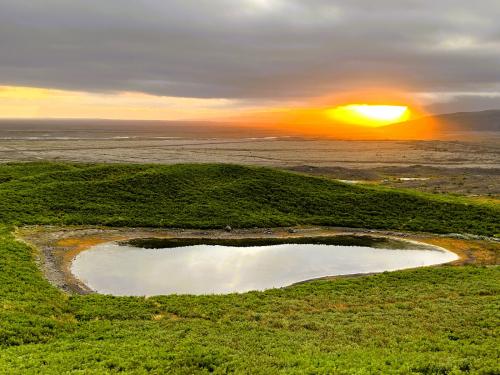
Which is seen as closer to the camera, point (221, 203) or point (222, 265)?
point (222, 265)

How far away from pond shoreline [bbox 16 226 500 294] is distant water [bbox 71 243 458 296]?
1.46 metres

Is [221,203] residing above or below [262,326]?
above

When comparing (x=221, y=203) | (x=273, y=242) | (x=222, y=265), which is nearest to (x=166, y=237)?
(x=222, y=265)

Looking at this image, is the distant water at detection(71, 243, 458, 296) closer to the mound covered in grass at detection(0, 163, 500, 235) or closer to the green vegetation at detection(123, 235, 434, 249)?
the green vegetation at detection(123, 235, 434, 249)

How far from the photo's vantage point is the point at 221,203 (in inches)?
2052

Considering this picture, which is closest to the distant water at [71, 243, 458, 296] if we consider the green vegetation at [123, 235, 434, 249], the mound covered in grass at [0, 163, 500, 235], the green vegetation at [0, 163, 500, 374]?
the green vegetation at [123, 235, 434, 249]

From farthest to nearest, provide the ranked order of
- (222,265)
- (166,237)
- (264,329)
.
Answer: (166,237) < (222,265) < (264,329)

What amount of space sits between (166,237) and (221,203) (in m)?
10.9

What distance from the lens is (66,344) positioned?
18625 millimetres

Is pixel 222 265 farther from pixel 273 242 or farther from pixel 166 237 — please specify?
pixel 166 237

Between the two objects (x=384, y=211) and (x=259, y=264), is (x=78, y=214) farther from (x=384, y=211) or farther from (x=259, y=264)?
(x=384, y=211)

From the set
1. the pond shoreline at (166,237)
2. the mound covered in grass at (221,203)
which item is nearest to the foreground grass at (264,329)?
the pond shoreline at (166,237)

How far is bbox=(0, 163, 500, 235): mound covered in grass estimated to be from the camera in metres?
47.2

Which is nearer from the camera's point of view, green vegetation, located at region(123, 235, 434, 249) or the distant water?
the distant water
